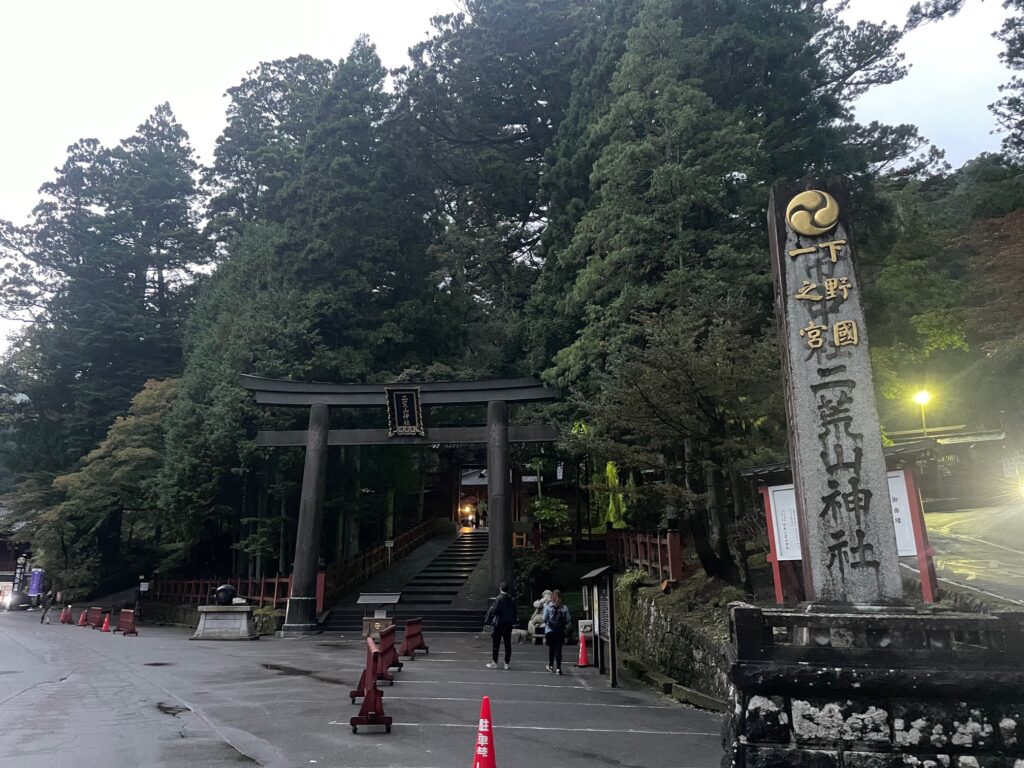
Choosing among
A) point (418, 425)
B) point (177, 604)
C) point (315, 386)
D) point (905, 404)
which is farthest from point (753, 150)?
point (177, 604)

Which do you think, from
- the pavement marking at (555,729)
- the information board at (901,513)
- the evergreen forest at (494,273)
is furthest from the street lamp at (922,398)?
the pavement marking at (555,729)

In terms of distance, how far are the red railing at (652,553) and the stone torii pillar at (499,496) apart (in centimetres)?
344

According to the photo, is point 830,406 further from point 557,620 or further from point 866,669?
point 557,620

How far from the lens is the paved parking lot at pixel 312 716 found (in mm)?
6078

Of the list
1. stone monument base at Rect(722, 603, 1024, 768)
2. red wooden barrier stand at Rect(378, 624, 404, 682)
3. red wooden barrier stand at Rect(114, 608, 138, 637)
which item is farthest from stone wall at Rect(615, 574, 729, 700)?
red wooden barrier stand at Rect(114, 608, 138, 637)

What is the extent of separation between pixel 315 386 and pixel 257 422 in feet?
10.3

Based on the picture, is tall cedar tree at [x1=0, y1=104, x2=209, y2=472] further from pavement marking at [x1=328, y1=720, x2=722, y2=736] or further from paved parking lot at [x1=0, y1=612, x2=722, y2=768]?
pavement marking at [x1=328, y1=720, x2=722, y2=736]

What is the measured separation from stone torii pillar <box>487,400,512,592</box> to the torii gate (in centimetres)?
3

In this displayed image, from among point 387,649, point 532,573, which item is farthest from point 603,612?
point 532,573

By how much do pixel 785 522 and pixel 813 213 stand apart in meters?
4.05

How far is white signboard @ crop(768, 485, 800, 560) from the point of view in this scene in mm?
8586

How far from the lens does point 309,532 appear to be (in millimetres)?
20062

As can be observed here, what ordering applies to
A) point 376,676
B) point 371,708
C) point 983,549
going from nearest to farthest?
point 371,708 < point 376,676 < point 983,549

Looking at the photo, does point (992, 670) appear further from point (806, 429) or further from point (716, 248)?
point (716, 248)
